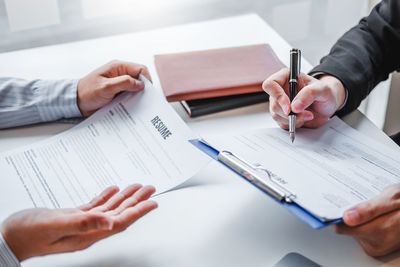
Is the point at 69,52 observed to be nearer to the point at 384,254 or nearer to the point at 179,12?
the point at 384,254

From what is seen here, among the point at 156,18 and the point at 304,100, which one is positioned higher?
the point at 304,100

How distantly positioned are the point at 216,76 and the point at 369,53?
339 millimetres

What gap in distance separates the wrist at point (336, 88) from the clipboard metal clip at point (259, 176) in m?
0.27

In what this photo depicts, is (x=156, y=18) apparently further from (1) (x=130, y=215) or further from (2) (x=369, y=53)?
(1) (x=130, y=215)

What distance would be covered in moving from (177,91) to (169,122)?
5.2 inches

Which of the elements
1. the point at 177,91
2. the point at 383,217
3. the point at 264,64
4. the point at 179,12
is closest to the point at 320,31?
the point at 179,12

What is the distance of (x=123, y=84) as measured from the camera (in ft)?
3.16

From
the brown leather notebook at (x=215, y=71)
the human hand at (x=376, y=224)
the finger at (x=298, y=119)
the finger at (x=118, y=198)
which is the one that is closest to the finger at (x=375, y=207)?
the human hand at (x=376, y=224)

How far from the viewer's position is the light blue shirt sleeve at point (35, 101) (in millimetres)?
979

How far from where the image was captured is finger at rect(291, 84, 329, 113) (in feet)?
2.72

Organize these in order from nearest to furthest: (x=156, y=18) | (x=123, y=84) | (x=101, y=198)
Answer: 1. (x=101, y=198)
2. (x=123, y=84)
3. (x=156, y=18)

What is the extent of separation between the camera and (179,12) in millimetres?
2238

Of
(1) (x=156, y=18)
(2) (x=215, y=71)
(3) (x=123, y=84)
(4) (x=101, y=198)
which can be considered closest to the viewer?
(4) (x=101, y=198)

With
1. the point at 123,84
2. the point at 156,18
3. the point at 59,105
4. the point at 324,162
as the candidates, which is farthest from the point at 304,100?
the point at 156,18
